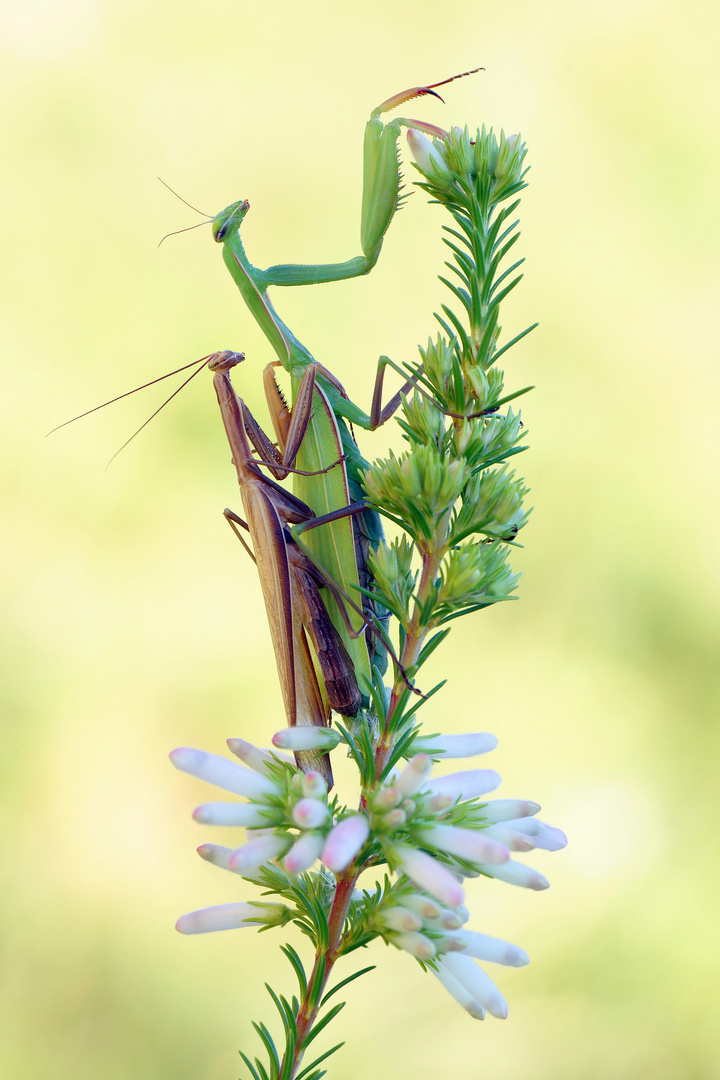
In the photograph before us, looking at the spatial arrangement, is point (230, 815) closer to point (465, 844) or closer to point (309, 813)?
point (309, 813)

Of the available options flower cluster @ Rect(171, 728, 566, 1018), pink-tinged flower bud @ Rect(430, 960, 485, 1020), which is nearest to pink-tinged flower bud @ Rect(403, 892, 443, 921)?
flower cluster @ Rect(171, 728, 566, 1018)

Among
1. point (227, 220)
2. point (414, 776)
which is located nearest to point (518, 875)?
point (414, 776)

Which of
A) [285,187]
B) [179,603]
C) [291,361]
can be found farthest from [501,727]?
[285,187]

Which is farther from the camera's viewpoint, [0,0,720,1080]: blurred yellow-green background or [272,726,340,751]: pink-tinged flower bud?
[0,0,720,1080]: blurred yellow-green background

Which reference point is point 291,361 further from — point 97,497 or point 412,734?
point 97,497

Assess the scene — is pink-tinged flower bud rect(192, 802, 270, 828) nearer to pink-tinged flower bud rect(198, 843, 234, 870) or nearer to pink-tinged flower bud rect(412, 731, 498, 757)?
pink-tinged flower bud rect(198, 843, 234, 870)

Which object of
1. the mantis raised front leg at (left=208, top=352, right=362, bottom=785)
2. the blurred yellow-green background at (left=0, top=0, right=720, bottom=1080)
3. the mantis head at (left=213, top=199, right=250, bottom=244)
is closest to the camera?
the mantis raised front leg at (left=208, top=352, right=362, bottom=785)

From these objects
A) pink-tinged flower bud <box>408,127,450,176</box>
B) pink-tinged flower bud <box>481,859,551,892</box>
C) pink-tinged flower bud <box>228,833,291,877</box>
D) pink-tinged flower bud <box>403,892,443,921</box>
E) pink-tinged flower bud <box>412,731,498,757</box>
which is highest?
pink-tinged flower bud <box>408,127,450,176</box>
